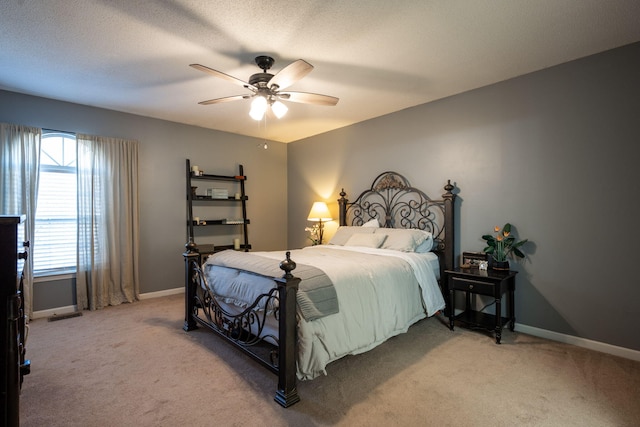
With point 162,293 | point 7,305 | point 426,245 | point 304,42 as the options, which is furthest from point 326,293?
point 162,293

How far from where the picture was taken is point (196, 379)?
236 cm

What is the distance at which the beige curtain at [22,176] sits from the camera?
3539 mm

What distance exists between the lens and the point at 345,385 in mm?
2250

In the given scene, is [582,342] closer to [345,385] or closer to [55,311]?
[345,385]

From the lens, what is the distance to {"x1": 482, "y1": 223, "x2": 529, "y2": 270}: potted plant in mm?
3201

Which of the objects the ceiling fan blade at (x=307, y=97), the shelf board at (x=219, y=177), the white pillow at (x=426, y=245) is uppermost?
the ceiling fan blade at (x=307, y=97)

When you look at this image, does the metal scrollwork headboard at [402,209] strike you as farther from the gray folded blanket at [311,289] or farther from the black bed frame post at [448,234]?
the gray folded blanket at [311,289]

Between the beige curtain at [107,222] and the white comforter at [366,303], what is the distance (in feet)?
7.97

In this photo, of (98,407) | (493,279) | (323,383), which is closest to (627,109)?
(493,279)

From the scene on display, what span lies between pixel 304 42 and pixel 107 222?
11.5ft

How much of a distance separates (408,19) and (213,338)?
3245mm

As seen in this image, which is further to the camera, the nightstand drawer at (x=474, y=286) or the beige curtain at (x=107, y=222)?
the beige curtain at (x=107, y=222)

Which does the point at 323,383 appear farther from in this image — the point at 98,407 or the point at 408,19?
the point at 408,19

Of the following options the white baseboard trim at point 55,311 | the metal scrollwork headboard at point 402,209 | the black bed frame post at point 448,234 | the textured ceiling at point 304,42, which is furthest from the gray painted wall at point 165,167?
the black bed frame post at point 448,234
